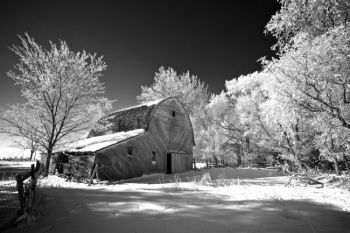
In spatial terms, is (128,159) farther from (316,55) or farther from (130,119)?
(316,55)

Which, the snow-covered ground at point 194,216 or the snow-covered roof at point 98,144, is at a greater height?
the snow-covered roof at point 98,144

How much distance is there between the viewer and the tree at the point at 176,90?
3222cm

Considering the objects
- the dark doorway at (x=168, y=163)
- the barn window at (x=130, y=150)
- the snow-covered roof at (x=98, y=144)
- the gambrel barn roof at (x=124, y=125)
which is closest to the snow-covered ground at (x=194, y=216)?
the snow-covered roof at (x=98, y=144)

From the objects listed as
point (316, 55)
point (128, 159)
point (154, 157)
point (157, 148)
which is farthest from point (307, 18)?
point (154, 157)

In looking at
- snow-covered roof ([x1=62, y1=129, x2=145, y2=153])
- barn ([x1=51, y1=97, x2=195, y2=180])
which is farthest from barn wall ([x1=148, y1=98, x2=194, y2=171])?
snow-covered roof ([x1=62, y1=129, x2=145, y2=153])

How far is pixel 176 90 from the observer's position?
32469mm

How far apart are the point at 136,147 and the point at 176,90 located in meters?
17.9

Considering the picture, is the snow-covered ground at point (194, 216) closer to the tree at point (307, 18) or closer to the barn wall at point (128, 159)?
the tree at point (307, 18)

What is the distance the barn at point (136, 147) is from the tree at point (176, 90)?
10.2 m

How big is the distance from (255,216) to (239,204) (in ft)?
3.42

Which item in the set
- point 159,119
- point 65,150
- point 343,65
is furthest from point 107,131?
point 343,65

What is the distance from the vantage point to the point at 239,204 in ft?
17.8

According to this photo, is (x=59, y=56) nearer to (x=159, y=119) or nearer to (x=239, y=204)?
(x=159, y=119)

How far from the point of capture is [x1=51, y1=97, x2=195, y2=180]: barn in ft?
47.4
